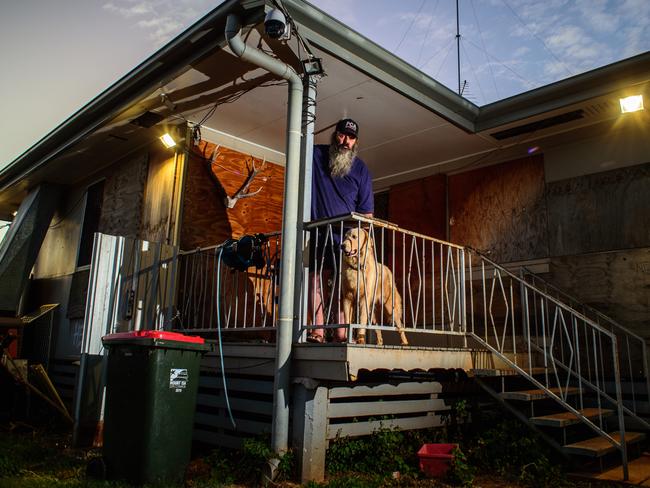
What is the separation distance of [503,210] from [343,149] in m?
2.92

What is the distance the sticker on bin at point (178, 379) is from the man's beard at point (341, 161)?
2.34 metres

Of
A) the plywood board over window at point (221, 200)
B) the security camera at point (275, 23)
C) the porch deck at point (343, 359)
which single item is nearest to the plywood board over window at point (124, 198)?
the plywood board over window at point (221, 200)

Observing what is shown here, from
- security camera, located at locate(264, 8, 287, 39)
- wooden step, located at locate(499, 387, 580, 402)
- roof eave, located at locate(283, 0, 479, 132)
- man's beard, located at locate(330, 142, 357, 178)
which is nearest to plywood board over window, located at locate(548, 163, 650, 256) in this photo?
roof eave, located at locate(283, 0, 479, 132)

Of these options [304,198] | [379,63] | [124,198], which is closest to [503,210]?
[379,63]

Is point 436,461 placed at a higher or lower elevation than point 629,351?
lower

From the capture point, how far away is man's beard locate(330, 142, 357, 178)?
16.6 feet

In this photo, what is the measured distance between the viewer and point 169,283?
6.11 metres

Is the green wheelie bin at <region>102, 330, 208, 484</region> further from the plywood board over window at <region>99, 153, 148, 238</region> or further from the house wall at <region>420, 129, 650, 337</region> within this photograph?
the house wall at <region>420, 129, 650, 337</region>

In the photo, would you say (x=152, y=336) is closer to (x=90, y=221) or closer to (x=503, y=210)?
(x=503, y=210)

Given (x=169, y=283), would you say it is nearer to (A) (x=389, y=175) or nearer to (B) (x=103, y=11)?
(A) (x=389, y=175)

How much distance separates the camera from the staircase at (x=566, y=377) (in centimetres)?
431

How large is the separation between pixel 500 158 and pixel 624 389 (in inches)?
126

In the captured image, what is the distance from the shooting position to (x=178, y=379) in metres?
3.64

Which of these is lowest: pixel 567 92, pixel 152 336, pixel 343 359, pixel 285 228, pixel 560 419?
pixel 560 419
